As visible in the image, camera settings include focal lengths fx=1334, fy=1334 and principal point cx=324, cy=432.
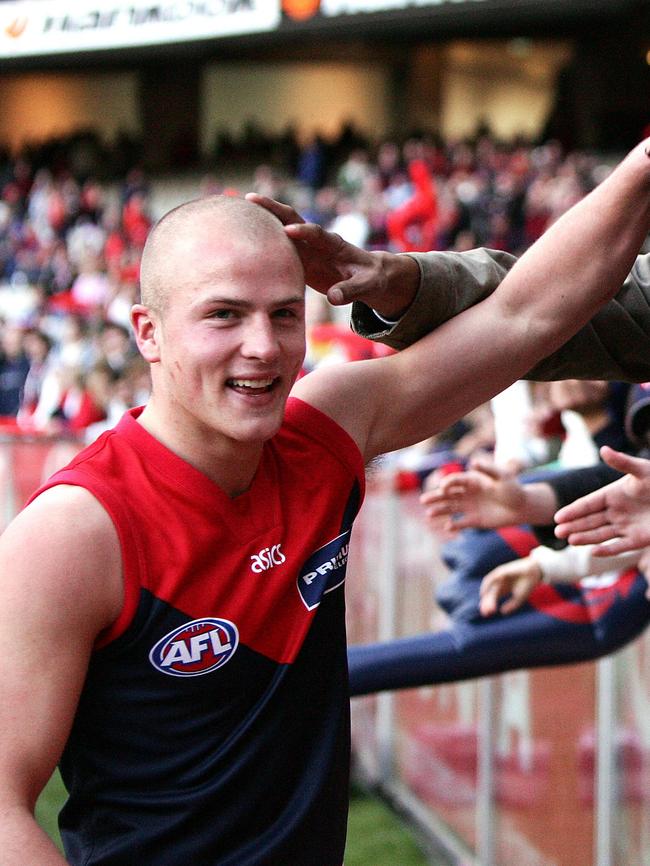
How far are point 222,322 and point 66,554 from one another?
38 cm

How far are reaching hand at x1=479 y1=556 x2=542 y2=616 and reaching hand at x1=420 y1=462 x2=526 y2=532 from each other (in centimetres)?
28

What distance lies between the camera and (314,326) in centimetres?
884

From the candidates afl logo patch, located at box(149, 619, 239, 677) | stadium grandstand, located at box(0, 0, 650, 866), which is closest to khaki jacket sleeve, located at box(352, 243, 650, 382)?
afl logo patch, located at box(149, 619, 239, 677)

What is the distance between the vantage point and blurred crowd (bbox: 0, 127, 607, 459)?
32.3 ft

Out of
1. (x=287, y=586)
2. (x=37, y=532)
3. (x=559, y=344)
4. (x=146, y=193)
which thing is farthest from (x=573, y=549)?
(x=146, y=193)

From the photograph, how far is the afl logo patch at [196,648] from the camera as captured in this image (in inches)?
70.0

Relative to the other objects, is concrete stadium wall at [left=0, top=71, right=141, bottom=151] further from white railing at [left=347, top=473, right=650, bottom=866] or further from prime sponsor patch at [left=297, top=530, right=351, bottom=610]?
prime sponsor patch at [left=297, top=530, right=351, bottom=610]

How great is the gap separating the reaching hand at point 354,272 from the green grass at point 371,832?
10.5 feet

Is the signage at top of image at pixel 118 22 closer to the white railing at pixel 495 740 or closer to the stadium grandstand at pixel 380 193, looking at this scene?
the stadium grandstand at pixel 380 193

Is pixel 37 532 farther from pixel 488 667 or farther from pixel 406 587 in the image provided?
pixel 406 587

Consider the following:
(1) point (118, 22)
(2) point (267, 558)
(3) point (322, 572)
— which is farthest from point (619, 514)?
(1) point (118, 22)

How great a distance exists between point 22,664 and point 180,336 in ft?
1.63

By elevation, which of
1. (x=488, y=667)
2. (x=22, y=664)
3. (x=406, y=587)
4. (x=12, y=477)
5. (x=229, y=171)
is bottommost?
(x=229, y=171)

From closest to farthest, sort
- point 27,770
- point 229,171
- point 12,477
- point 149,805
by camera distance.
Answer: point 27,770 < point 149,805 < point 12,477 < point 229,171
